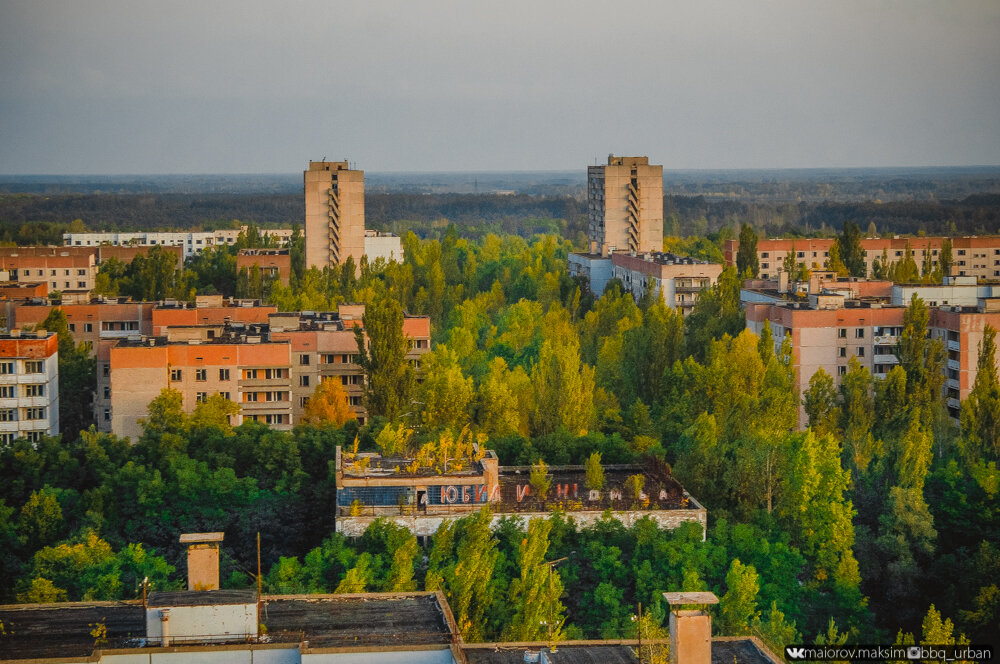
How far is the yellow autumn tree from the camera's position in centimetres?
2897

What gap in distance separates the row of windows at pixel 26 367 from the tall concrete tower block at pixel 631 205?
3070 centimetres

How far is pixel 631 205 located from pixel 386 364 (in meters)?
30.7

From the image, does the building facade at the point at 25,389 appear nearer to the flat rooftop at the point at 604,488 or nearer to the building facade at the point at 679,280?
the flat rooftop at the point at 604,488

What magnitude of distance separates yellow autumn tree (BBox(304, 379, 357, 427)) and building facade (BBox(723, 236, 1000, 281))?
30.3 metres

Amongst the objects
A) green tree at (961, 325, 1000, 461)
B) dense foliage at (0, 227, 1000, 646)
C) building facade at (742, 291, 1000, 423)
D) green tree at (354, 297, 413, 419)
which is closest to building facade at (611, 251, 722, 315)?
dense foliage at (0, 227, 1000, 646)

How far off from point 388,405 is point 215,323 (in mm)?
8267

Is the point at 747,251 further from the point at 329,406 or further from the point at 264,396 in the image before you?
the point at 329,406

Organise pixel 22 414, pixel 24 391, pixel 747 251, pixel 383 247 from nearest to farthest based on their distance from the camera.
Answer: pixel 22 414 → pixel 24 391 → pixel 747 251 → pixel 383 247

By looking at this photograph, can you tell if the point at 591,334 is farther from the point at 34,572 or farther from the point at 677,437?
the point at 34,572

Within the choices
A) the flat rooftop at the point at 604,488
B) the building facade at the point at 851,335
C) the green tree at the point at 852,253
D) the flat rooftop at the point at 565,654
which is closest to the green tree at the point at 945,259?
the green tree at the point at 852,253

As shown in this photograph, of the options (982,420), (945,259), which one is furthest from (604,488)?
(945,259)

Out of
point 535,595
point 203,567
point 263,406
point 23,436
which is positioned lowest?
point 23,436

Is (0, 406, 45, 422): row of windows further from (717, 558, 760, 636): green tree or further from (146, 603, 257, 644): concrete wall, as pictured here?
(146, 603, 257, 644): concrete wall

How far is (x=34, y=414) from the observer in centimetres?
2964
